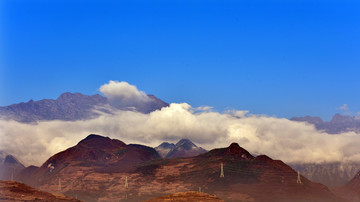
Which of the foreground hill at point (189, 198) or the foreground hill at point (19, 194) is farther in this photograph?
the foreground hill at point (19, 194)

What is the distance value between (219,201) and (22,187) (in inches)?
3380

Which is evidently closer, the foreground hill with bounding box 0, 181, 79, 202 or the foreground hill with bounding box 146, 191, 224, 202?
the foreground hill with bounding box 146, 191, 224, 202

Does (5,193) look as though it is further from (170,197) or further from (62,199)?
(170,197)

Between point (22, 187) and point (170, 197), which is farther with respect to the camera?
point (22, 187)

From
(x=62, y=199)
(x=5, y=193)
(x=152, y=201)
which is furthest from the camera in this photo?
(x=62, y=199)

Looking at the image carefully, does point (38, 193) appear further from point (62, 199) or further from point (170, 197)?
point (170, 197)

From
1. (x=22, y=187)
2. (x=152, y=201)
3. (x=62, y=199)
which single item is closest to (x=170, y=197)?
(x=152, y=201)

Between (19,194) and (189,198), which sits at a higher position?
(19,194)

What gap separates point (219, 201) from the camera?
130 metres

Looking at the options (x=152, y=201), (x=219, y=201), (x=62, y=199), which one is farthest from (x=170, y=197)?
(x=62, y=199)

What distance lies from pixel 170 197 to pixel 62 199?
56.4m

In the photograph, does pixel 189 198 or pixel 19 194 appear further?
pixel 19 194

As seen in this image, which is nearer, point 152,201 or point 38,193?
point 152,201

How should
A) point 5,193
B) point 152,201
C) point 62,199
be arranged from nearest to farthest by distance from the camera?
point 152,201 → point 5,193 → point 62,199
